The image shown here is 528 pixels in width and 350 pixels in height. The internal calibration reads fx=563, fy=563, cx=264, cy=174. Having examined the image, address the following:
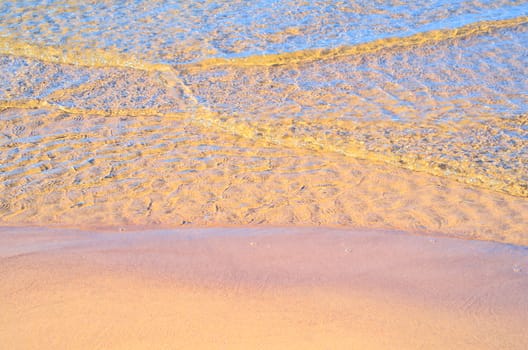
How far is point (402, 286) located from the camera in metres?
3.11

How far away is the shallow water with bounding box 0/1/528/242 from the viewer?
4160mm

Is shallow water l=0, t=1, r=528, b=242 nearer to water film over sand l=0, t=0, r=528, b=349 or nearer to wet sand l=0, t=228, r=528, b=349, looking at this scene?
water film over sand l=0, t=0, r=528, b=349

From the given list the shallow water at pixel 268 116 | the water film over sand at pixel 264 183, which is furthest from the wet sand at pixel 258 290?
the shallow water at pixel 268 116

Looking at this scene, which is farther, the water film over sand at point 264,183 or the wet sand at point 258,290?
the water film over sand at point 264,183

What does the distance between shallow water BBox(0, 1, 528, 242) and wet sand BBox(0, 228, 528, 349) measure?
12.4 inches

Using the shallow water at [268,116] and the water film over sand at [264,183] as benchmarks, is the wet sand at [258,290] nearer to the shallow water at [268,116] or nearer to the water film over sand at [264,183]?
the water film over sand at [264,183]

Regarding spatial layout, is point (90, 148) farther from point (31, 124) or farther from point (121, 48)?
point (121, 48)

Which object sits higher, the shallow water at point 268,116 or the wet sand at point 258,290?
the wet sand at point 258,290

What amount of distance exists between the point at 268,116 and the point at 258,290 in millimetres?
2856

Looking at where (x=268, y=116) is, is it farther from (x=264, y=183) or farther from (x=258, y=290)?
(x=258, y=290)

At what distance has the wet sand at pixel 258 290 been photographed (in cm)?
269

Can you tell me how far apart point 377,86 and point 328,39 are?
1.77 metres

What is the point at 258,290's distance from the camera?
120 inches

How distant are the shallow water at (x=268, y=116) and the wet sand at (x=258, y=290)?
1.04 feet
